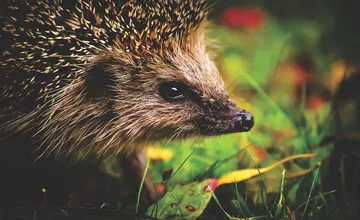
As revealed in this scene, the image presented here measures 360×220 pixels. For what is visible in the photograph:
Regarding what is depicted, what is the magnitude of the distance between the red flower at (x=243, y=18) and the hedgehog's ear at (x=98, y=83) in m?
3.31

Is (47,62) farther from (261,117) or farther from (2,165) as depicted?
(261,117)

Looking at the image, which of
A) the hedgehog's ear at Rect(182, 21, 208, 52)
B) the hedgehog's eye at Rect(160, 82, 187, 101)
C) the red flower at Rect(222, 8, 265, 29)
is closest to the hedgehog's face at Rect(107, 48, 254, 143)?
the hedgehog's eye at Rect(160, 82, 187, 101)

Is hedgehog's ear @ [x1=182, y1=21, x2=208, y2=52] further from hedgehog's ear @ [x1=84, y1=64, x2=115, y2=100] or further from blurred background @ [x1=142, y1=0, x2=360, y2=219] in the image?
hedgehog's ear @ [x1=84, y1=64, x2=115, y2=100]

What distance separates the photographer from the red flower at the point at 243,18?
18.1 ft

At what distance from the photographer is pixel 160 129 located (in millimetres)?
2568

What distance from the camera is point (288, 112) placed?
342 cm

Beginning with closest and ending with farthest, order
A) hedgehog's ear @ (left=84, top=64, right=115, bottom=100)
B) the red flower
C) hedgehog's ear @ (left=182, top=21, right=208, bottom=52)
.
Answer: hedgehog's ear @ (left=84, top=64, right=115, bottom=100) < hedgehog's ear @ (left=182, top=21, right=208, bottom=52) < the red flower

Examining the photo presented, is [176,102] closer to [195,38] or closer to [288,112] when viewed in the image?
[195,38]

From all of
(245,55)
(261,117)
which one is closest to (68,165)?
(261,117)

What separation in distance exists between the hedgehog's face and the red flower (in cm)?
313

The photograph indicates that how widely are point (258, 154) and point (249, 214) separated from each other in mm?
928

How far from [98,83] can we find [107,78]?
53mm

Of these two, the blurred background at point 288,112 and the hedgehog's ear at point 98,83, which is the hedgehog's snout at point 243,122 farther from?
the hedgehog's ear at point 98,83

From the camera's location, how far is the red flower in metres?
5.52
